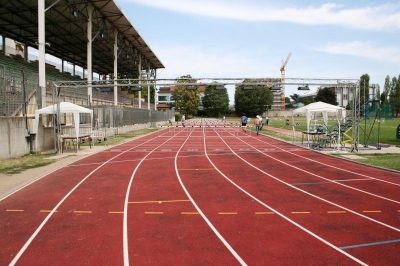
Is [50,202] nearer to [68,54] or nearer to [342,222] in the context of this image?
[342,222]

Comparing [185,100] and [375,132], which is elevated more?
[185,100]

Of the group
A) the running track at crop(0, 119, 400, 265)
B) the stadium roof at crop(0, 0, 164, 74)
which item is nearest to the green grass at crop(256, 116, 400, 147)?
the running track at crop(0, 119, 400, 265)

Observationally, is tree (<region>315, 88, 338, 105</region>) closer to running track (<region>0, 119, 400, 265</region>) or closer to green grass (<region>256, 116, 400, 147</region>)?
green grass (<region>256, 116, 400, 147</region>)

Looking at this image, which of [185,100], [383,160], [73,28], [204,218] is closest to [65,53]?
[73,28]

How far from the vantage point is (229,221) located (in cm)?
666

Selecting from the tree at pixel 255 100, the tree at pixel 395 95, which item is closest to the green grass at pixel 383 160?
the tree at pixel 395 95

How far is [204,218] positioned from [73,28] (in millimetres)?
35105

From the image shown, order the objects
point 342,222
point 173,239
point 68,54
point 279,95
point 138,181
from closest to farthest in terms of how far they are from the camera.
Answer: point 173,239, point 342,222, point 138,181, point 68,54, point 279,95

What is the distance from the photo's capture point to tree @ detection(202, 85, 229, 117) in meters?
110

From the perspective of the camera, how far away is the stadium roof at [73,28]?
2858 centimetres

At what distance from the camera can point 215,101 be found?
110 m

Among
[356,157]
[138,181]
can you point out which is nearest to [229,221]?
[138,181]

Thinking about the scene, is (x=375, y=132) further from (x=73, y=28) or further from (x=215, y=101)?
(x=215, y=101)

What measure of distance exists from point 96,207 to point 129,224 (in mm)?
1619
